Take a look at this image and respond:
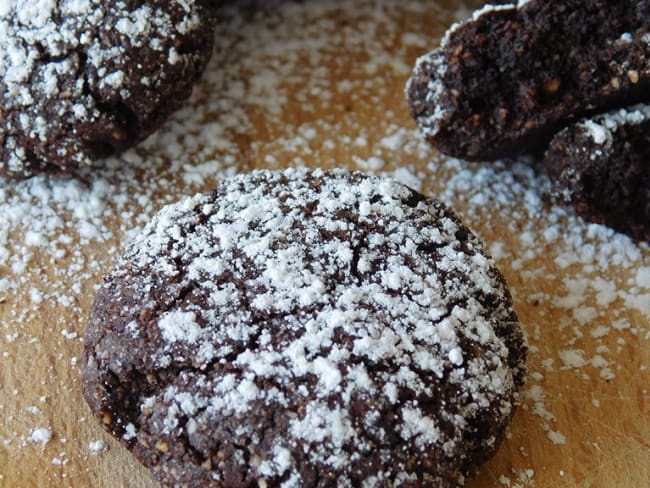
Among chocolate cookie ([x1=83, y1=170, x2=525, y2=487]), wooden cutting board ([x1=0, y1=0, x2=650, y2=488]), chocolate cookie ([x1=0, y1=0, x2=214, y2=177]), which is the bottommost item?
wooden cutting board ([x1=0, y1=0, x2=650, y2=488])

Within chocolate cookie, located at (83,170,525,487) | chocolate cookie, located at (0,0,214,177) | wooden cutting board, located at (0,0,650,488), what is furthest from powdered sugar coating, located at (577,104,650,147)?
chocolate cookie, located at (0,0,214,177)

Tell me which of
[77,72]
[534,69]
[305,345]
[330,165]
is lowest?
[330,165]

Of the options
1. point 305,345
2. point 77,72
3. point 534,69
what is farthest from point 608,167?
point 77,72

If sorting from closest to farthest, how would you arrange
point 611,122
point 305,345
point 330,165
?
1. point 305,345
2. point 611,122
3. point 330,165

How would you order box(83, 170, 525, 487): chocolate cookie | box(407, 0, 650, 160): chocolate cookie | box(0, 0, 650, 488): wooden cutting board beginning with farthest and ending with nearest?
box(407, 0, 650, 160): chocolate cookie → box(0, 0, 650, 488): wooden cutting board → box(83, 170, 525, 487): chocolate cookie

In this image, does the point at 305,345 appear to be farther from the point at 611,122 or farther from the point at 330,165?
the point at 611,122

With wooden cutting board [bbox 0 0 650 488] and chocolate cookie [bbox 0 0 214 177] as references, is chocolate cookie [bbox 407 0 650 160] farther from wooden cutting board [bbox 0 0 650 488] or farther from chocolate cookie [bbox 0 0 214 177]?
chocolate cookie [bbox 0 0 214 177]

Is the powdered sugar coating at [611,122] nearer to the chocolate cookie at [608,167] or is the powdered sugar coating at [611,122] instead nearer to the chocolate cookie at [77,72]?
the chocolate cookie at [608,167]

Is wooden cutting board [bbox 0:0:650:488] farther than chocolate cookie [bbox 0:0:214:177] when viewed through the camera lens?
No
